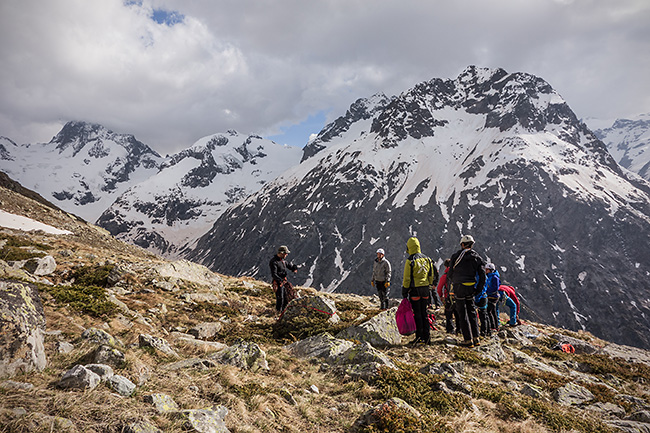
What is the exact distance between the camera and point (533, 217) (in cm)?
15225

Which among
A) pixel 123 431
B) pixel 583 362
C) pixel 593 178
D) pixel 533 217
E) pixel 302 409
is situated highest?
pixel 593 178

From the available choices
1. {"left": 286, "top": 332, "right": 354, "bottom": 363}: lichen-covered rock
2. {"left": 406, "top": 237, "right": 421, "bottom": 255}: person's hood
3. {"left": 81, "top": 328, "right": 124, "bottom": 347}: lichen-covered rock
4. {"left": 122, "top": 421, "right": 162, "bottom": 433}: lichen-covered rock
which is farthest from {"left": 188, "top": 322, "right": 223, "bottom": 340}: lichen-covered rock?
{"left": 406, "top": 237, "right": 421, "bottom": 255}: person's hood

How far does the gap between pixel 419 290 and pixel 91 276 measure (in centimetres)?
1333

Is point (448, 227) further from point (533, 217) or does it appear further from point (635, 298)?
point (635, 298)

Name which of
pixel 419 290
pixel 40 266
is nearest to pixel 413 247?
pixel 419 290

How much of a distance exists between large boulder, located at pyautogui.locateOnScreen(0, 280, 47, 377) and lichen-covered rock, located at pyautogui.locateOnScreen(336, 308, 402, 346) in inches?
266

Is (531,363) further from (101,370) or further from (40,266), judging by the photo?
(40,266)

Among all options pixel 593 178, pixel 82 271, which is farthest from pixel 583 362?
pixel 593 178

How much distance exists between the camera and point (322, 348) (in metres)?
7.54

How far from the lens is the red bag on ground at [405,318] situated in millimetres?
10031

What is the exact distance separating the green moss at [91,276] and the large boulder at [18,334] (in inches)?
390

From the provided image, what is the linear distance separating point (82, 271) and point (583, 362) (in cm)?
2009

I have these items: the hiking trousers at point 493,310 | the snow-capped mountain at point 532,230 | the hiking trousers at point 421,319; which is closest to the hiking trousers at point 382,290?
the hiking trousers at point 493,310

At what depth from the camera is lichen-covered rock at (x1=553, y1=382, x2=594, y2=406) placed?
22.8 ft
